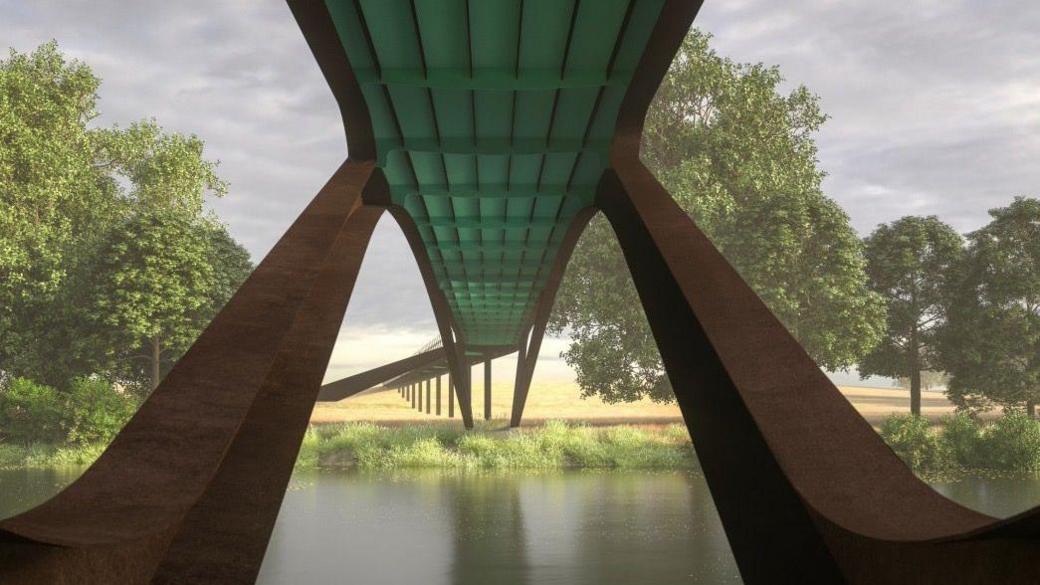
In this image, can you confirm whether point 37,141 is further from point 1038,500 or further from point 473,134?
point 1038,500

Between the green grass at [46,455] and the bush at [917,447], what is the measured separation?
29098 millimetres

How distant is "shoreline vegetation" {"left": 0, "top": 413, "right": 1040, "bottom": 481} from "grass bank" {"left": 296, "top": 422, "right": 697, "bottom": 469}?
0.04 metres

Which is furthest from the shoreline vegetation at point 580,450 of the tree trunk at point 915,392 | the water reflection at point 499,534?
the tree trunk at point 915,392

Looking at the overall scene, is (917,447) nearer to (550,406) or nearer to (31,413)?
(31,413)

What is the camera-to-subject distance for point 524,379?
3984cm

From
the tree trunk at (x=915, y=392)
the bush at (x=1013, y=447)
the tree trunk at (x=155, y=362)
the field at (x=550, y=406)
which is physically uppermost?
the tree trunk at (x=155, y=362)

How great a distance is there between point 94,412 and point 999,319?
1711 inches

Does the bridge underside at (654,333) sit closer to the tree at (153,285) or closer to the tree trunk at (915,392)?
the tree at (153,285)

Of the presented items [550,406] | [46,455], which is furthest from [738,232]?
[550,406]

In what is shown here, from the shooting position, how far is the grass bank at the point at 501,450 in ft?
105

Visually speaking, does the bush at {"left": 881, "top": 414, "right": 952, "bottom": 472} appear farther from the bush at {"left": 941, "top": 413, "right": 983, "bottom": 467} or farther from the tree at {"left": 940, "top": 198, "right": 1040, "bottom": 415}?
the tree at {"left": 940, "top": 198, "right": 1040, "bottom": 415}

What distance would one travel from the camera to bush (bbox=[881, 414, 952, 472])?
98.7 ft

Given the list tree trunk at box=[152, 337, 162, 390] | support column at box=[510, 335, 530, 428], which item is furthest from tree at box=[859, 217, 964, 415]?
tree trunk at box=[152, 337, 162, 390]

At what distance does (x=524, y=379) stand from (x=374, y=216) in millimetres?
29185
